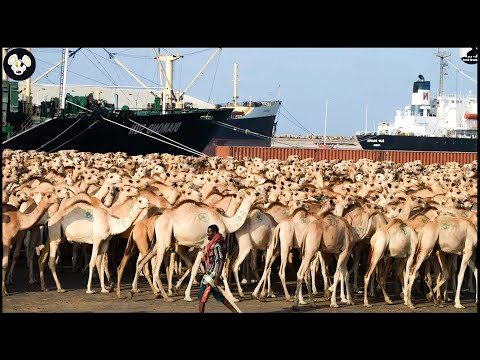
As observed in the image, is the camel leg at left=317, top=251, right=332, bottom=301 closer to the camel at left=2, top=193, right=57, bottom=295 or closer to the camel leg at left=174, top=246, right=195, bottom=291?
the camel leg at left=174, top=246, right=195, bottom=291

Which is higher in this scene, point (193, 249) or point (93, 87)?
point (93, 87)

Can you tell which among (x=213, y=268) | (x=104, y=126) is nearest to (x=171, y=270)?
(x=213, y=268)

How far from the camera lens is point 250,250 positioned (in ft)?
53.6

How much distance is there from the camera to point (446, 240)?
15.7 meters

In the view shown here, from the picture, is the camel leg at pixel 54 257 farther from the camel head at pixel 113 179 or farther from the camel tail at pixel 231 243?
the camel head at pixel 113 179

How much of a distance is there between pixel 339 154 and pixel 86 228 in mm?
32570

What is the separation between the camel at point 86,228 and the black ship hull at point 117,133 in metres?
29.3

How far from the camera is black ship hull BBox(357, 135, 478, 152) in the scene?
218ft

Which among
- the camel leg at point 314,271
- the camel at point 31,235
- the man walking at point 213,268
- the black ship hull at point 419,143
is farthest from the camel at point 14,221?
the black ship hull at point 419,143

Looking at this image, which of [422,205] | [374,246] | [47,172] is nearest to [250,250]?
[374,246]

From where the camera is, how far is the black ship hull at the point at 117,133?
48.0 m
